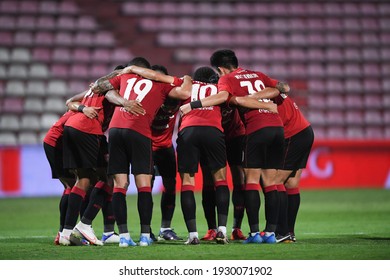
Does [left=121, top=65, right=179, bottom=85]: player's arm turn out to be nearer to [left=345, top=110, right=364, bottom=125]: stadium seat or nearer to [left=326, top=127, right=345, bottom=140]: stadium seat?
[left=326, top=127, right=345, bottom=140]: stadium seat

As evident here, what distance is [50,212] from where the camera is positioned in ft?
44.7

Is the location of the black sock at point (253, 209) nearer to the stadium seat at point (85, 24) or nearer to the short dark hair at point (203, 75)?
the short dark hair at point (203, 75)

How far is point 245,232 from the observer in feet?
33.3

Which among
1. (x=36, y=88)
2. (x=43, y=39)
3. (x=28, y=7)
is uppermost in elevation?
(x=28, y=7)

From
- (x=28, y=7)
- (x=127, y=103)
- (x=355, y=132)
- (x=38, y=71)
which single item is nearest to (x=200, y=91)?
(x=127, y=103)

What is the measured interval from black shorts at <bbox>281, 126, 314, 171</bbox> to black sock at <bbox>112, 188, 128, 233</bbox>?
1.95m

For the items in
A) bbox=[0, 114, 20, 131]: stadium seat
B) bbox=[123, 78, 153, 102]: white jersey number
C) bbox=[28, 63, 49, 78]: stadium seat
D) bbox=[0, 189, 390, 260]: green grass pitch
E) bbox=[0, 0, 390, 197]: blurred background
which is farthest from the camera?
bbox=[28, 63, 49, 78]: stadium seat

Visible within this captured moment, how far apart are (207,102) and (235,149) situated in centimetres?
117

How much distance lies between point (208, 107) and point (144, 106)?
28.4 inches

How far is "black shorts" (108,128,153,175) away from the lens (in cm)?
805

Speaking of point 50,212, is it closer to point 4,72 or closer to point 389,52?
point 4,72

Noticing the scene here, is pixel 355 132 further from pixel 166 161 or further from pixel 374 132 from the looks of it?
pixel 166 161

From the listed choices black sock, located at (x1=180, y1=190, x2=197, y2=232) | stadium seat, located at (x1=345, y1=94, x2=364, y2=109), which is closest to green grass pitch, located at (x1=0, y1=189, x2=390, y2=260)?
black sock, located at (x1=180, y1=190, x2=197, y2=232)

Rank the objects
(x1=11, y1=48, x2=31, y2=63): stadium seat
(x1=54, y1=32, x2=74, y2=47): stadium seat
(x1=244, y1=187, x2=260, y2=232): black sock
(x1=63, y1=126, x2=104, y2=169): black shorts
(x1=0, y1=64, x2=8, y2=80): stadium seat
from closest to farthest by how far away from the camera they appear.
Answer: (x1=244, y1=187, x2=260, y2=232): black sock < (x1=63, y1=126, x2=104, y2=169): black shorts < (x1=0, y1=64, x2=8, y2=80): stadium seat < (x1=11, y1=48, x2=31, y2=63): stadium seat < (x1=54, y1=32, x2=74, y2=47): stadium seat
